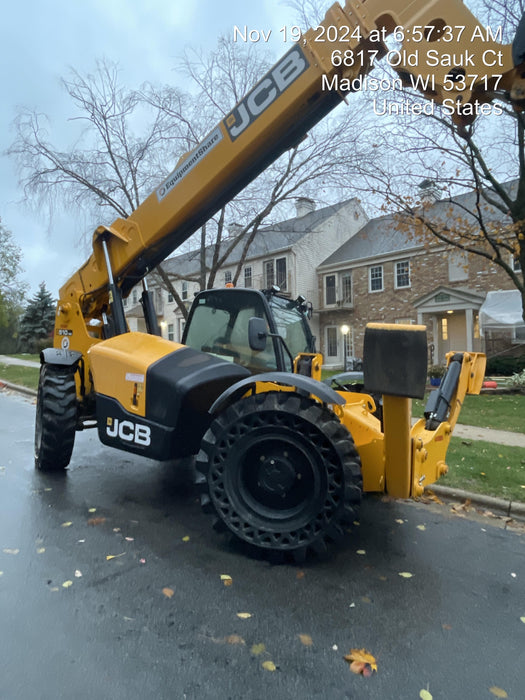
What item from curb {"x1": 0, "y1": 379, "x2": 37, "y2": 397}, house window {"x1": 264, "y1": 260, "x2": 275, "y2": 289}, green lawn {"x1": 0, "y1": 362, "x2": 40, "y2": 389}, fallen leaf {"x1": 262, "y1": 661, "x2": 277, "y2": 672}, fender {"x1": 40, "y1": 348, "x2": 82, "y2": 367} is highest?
house window {"x1": 264, "y1": 260, "x2": 275, "y2": 289}

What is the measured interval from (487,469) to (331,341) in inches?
840

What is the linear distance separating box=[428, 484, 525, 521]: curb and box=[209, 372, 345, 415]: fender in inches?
97.4

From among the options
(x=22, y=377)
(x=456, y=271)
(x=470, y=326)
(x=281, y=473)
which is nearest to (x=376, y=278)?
(x=456, y=271)

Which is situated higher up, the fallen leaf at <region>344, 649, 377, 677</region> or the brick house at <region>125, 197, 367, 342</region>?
the brick house at <region>125, 197, 367, 342</region>

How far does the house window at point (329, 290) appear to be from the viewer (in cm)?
2641

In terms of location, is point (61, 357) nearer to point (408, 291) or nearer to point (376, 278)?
point (408, 291)

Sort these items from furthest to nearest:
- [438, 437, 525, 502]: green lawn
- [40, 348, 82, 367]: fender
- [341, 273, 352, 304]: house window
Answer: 1. [341, 273, 352, 304]: house window
2. [40, 348, 82, 367]: fender
3. [438, 437, 525, 502]: green lawn

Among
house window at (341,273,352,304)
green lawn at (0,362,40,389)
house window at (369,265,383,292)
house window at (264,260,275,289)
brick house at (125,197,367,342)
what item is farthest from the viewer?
house window at (264,260,275,289)

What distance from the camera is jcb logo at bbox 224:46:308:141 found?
3768mm

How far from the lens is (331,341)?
26.7 m

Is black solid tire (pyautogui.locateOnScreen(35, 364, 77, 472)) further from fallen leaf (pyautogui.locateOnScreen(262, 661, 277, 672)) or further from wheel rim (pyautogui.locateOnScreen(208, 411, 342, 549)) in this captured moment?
fallen leaf (pyautogui.locateOnScreen(262, 661, 277, 672))

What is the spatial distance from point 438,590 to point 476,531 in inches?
50.8

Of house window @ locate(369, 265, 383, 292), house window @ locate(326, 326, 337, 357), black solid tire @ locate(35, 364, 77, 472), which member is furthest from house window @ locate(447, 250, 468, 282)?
black solid tire @ locate(35, 364, 77, 472)

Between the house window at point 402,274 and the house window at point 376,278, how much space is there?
39.1 inches
